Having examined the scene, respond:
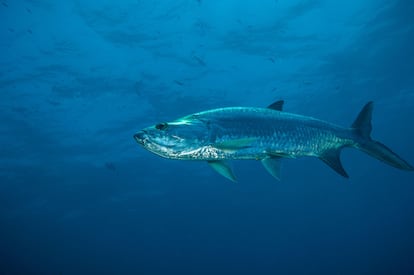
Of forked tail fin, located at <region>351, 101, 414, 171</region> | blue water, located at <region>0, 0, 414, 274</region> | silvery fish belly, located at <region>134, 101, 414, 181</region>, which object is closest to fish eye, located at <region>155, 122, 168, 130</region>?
silvery fish belly, located at <region>134, 101, 414, 181</region>

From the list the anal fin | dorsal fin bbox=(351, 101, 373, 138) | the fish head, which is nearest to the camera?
the fish head

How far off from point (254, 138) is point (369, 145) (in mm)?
1801

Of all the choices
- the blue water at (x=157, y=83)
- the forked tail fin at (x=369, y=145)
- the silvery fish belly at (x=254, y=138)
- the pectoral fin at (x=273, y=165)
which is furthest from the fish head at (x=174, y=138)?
the blue water at (x=157, y=83)

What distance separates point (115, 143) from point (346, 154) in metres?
30.8

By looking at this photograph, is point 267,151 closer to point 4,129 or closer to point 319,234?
point 4,129

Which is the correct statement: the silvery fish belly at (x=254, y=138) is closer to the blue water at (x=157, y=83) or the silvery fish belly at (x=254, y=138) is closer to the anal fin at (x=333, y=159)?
the anal fin at (x=333, y=159)

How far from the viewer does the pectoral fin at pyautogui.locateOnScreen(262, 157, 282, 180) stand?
3611mm

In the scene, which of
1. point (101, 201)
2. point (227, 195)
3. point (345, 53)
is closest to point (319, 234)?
point (227, 195)

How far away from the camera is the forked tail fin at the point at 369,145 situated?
3.57 metres

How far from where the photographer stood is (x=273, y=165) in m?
3.65

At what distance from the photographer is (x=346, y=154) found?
3953 centimetres

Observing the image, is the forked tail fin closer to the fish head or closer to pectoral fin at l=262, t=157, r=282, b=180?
pectoral fin at l=262, t=157, r=282, b=180

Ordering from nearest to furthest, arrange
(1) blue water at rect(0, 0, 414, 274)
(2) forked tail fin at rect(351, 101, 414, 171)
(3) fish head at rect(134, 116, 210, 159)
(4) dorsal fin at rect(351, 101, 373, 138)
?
(3) fish head at rect(134, 116, 210, 159)
(2) forked tail fin at rect(351, 101, 414, 171)
(4) dorsal fin at rect(351, 101, 373, 138)
(1) blue water at rect(0, 0, 414, 274)

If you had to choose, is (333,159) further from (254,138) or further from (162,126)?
(162,126)
